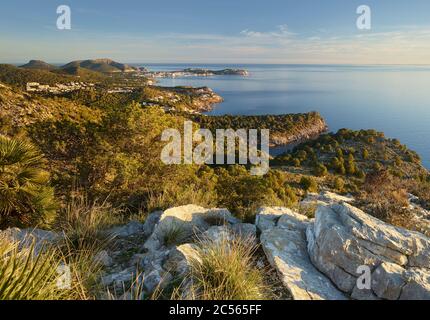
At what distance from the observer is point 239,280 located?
309 cm

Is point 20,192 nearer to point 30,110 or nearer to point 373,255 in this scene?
point 373,255

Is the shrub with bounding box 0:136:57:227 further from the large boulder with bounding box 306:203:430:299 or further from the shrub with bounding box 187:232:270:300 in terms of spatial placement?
the large boulder with bounding box 306:203:430:299

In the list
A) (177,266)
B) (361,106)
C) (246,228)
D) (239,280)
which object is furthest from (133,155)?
(361,106)

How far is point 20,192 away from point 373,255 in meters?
5.58

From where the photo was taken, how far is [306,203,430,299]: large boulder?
11.2ft

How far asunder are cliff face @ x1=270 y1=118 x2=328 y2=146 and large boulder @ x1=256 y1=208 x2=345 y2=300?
69.6 metres

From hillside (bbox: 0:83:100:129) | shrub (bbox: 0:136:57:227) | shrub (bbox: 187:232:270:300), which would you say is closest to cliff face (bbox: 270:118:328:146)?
hillside (bbox: 0:83:100:129)

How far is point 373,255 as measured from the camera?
3762 mm

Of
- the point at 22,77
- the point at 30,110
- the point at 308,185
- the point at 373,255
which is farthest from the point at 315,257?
the point at 22,77

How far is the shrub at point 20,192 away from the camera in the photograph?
5.29m

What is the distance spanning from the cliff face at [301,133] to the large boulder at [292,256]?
69.6 meters

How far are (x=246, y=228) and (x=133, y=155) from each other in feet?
22.1

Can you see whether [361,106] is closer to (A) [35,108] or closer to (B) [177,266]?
(A) [35,108]
